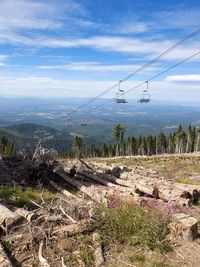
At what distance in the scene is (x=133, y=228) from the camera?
1223 centimetres

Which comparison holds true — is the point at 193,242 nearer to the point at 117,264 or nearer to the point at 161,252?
the point at 161,252

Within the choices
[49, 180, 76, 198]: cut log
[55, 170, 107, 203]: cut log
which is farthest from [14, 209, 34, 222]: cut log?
[49, 180, 76, 198]: cut log

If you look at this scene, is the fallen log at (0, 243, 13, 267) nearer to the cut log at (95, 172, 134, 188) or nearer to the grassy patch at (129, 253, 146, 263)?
the grassy patch at (129, 253, 146, 263)

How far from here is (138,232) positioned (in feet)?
39.7

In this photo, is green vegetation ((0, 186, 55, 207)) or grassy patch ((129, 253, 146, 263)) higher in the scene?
grassy patch ((129, 253, 146, 263))

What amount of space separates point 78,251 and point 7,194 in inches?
329

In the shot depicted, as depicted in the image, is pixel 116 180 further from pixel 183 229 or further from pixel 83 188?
pixel 183 229

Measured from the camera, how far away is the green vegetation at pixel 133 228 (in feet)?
38.3

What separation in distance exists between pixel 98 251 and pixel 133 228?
173 centimetres

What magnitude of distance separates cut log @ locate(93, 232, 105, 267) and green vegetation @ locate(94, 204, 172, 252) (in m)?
0.22

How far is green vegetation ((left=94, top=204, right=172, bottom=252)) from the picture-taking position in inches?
460

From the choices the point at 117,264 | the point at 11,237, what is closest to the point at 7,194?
the point at 11,237

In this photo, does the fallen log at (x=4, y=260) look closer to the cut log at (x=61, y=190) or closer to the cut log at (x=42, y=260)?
the cut log at (x=42, y=260)

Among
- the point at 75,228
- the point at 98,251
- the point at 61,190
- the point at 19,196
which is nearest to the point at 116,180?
the point at 61,190
